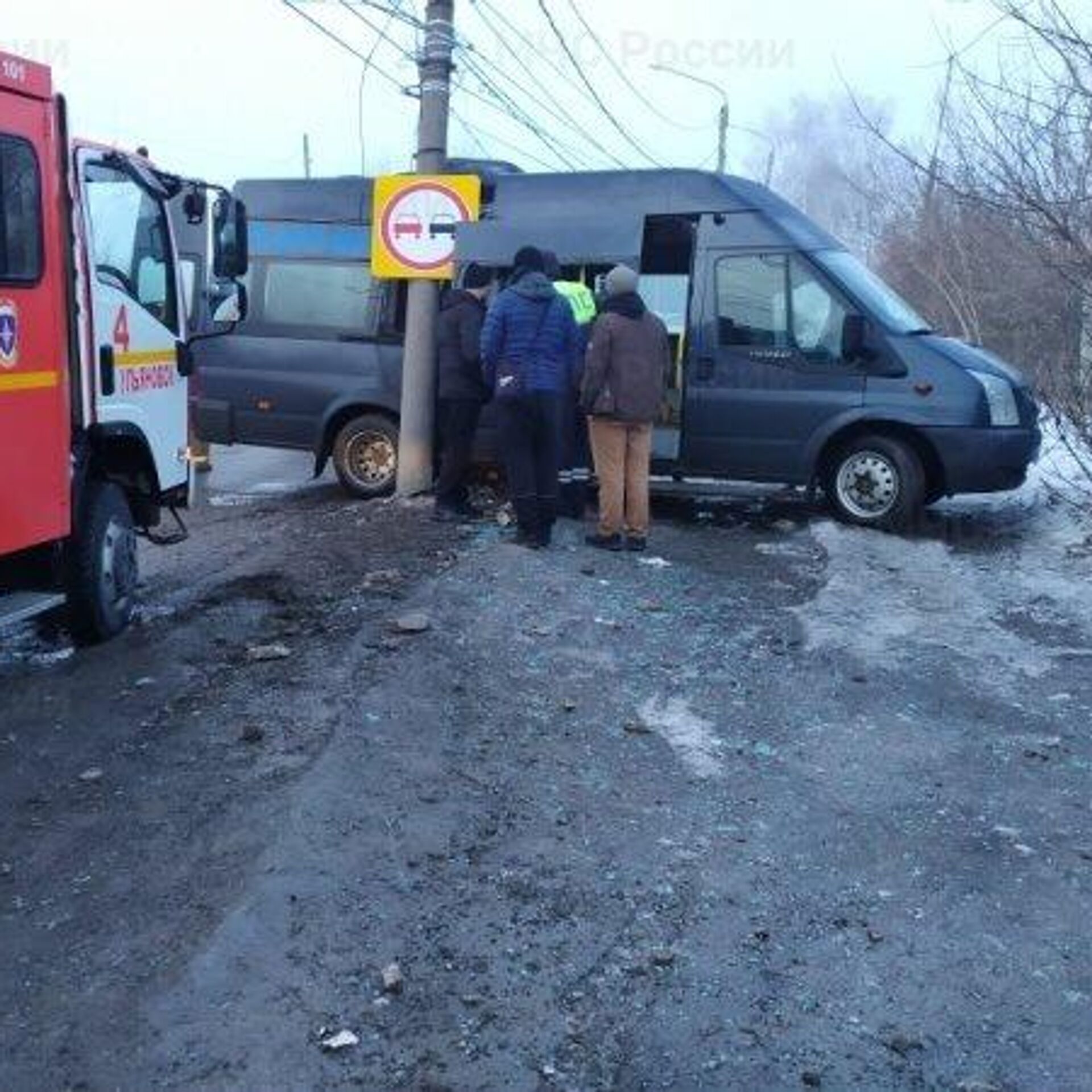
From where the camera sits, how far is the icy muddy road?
3.49 meters

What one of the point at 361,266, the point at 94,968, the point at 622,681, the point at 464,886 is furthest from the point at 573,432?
the point at 94,968

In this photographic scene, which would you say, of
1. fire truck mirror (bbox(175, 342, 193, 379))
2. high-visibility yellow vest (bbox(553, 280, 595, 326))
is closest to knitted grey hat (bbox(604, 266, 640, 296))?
high-visibility yellow vest (bbox(553, 280, 595, 326))

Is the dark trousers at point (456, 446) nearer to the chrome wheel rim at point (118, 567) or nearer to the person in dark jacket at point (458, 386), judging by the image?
the person in dark jacket at point (458, 386)

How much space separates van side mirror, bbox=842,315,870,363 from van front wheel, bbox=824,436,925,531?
645 millimetres

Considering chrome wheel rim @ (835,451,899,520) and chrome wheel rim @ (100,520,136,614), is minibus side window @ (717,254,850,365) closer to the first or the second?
chrome wheel rim @ (835,451,899,520)

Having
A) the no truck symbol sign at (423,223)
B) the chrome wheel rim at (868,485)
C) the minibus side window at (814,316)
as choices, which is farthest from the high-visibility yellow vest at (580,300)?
the chrome wheel rim at (868,485)

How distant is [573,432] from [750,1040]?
689 centimetres

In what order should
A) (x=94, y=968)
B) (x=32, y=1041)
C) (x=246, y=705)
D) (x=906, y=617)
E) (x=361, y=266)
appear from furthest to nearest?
(x=361, y=266), (x=906, y=617), (x=246, y=705), (x=94, y=968), (x=32, y=1041)

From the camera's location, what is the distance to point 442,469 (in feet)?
31.8

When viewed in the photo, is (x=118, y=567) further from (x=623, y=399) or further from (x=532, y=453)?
(x=623, y=399)

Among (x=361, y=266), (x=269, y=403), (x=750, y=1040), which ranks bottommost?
(x=750, y=1040)

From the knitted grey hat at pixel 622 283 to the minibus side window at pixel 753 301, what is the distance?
5.72 ft

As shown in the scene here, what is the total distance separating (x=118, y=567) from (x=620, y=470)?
328 centimetres

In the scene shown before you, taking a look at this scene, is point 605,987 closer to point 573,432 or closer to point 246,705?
point 246,705
